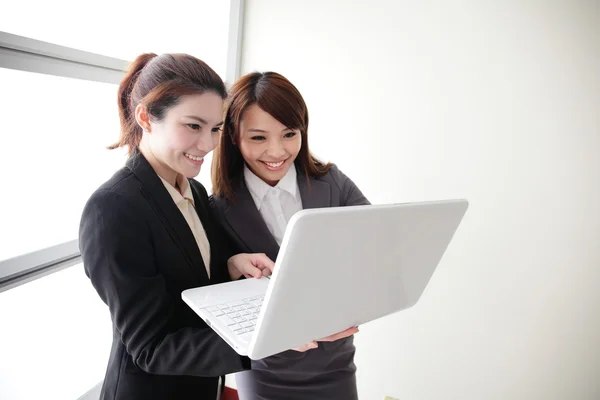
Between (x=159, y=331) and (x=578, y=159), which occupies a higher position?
(x=578, y=159)

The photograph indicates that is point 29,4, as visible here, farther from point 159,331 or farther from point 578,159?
point 578,159

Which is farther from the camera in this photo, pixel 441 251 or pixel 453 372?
pixel 453 372

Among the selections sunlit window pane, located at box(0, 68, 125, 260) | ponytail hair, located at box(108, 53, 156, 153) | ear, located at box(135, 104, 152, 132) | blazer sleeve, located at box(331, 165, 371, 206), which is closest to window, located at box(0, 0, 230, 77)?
sunlit window pane, located at box(0, 68, 125, 260)

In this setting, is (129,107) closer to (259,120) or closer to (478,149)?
(259,120)

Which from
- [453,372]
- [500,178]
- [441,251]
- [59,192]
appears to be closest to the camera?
[441,251]

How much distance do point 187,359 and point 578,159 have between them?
1819 millimetres

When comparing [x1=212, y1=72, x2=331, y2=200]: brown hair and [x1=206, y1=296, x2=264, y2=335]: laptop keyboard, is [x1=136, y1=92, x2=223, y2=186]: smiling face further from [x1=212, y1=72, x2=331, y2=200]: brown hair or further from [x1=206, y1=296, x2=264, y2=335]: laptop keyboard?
[x1=206, y1=296, x2=264, y2=335]: laptop keyboard

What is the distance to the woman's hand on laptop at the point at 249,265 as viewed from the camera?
3.45ft

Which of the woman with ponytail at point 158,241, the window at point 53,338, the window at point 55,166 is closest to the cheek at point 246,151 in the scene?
the woman with ponytail at point 158,241

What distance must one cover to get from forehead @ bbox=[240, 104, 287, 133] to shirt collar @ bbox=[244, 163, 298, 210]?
17cm

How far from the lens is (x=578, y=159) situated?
69.2 inches

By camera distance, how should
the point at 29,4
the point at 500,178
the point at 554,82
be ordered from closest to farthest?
the point at 29,4, the point at 554,82, the point at 500,178

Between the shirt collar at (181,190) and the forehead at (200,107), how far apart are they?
0.17 m

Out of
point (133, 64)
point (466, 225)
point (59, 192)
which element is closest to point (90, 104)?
point (59, 192)
